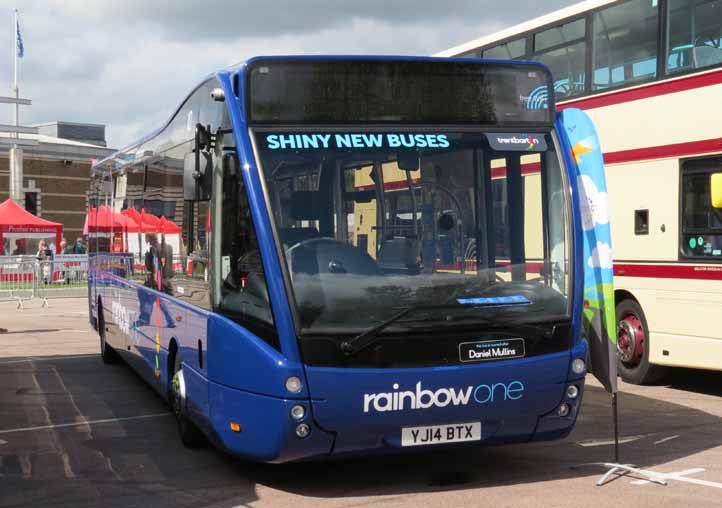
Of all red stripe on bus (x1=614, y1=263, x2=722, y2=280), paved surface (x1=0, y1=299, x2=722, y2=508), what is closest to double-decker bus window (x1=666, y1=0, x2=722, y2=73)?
red stripe on bus (x1=614, y1=263, x2=722, y2=280)

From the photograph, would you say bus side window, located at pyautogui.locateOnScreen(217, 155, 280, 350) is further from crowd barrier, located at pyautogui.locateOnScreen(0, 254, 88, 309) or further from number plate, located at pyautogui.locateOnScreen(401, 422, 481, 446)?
crowd barrier, located at pyautogui.locateOnScreen(0, 254, 88, 309)

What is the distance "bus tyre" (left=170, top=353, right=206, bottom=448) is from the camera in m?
8.16

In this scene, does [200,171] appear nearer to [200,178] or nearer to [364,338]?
[200,178]

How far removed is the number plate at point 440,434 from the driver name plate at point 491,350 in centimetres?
43

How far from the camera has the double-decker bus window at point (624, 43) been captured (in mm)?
11641

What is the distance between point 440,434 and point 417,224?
1.41 meters

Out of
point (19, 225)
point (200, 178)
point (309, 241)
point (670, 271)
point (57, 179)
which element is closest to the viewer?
point (309, 241)

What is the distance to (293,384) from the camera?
618cm

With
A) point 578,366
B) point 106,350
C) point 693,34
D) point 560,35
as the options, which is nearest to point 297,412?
point 578,366

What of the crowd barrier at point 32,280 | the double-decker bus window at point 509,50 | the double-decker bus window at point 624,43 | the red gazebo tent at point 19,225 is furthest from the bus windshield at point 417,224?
the red gazebo tent at point 19,225

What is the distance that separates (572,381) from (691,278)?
4645mm

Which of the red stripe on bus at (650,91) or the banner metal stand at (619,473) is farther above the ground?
the red stripe on bus at (650,91)

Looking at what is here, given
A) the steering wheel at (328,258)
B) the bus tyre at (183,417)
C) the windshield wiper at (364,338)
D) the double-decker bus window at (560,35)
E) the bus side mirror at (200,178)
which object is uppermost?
the double-decker bus window at (560,35)

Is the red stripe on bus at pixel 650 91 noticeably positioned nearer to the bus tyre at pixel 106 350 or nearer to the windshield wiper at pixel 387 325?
the windshield wiper at pixel 387 325
